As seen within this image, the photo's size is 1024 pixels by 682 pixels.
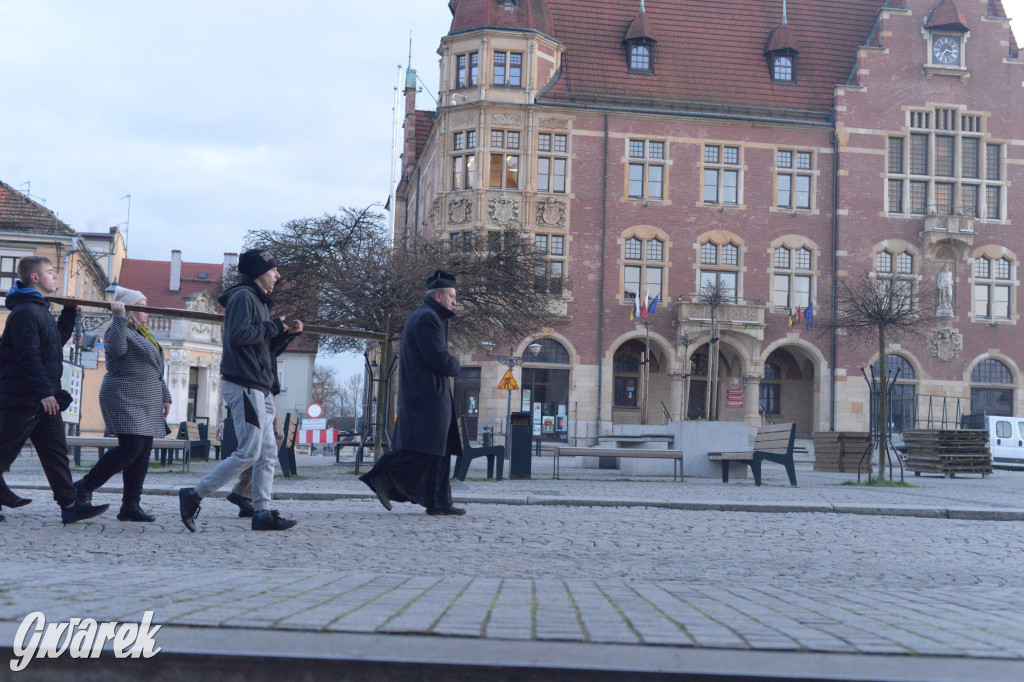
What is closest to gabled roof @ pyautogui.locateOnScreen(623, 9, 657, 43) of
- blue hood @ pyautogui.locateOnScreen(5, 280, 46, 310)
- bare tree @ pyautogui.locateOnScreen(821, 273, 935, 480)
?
A: bare tree @ pyautogui.locateOnScreen(821, 273, 935, 480)

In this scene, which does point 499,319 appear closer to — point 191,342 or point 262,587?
point 262,587

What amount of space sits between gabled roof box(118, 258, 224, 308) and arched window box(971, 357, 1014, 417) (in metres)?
44.6

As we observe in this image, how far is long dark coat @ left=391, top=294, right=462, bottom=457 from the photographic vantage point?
931 centimetres

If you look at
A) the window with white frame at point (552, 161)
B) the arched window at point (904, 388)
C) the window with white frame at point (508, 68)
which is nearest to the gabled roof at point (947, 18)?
the arched window at point (904, 388)

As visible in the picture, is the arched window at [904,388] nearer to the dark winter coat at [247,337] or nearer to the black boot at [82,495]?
the dark winter coat at [247,337]

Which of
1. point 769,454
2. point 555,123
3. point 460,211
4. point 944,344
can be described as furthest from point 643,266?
point 769,454

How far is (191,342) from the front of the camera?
172 ft

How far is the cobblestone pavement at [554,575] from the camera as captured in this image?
388 cm

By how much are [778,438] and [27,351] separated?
1395cm

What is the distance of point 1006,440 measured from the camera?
1398 inches

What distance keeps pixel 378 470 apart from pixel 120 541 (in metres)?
2.53

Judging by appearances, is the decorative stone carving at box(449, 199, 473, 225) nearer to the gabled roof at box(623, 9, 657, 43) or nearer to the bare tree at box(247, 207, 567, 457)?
the gabled roof at box(623, 9, 657, 43)

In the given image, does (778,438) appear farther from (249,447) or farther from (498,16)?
(498,16)

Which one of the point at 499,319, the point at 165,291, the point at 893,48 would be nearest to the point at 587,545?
the point at 499,319
